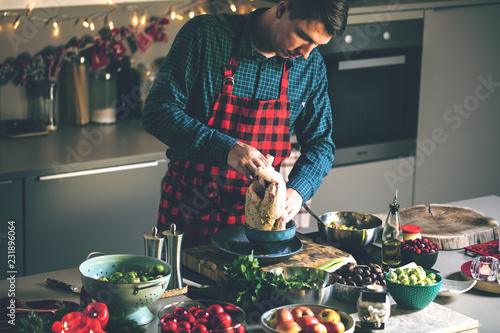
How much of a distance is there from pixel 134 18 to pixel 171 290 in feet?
7.45

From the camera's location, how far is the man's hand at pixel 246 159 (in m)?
1.99

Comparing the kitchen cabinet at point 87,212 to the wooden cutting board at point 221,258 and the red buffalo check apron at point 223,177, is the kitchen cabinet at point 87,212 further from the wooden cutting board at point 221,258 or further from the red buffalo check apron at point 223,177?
the wooden cutting board at point 221,258

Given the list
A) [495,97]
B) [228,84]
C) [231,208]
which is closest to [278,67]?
[228,84]

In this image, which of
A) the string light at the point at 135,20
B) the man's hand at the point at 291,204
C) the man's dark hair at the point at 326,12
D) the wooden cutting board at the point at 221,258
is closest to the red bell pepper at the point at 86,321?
the wooden cutting board at the point at 221,258

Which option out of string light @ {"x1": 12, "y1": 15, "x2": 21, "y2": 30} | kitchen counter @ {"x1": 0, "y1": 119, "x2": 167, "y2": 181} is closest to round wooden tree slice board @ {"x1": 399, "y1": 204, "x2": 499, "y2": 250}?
kitchen counter @ {"x1": 0, "y1": 119, "x2": 167, "y2": 181}

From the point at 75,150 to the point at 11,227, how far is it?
A: 48 centimetres

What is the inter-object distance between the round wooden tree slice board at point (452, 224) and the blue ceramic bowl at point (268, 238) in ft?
1.86

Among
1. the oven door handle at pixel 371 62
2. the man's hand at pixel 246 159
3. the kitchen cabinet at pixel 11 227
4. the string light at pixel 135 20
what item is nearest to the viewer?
the man's hand at pixel 246 159

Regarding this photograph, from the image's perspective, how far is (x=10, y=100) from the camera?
3533mm

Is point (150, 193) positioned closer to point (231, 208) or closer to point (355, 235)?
point (231, 208)

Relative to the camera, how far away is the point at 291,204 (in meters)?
2.15

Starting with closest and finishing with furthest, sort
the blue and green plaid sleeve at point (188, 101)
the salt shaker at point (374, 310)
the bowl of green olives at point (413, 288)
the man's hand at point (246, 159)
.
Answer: the salt shaker at point (374, 310), the bowl of green olives at point (413, 288), the man's hand at point (246, 159), the blue and green plaid sleeve at point (188, 101)

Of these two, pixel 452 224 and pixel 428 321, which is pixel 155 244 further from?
pixel 452 224

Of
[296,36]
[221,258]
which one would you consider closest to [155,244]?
[221,258]
